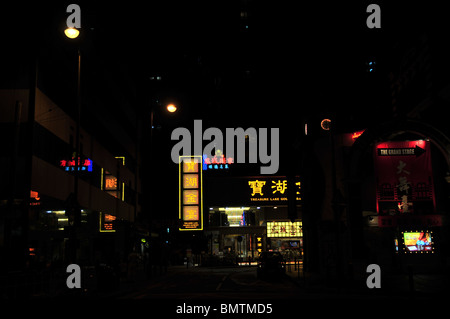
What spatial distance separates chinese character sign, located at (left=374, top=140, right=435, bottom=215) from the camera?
2436 cm

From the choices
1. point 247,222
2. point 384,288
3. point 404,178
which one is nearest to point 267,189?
point 247,222

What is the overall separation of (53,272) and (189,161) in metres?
29.0

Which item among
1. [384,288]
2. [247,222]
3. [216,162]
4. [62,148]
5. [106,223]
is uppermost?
[216,162]

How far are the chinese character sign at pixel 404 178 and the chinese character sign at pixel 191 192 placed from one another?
81.7 ft

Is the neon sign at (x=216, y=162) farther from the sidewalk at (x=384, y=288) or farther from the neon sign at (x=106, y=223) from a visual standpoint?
the sidewalk at (x=384, y=288)

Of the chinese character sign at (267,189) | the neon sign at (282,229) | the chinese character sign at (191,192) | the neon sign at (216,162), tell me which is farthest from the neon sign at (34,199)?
the neon sign at (282,229)

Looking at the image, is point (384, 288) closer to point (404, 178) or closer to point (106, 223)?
point (404, 178)

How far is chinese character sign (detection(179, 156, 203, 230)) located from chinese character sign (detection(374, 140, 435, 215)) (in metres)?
24.9

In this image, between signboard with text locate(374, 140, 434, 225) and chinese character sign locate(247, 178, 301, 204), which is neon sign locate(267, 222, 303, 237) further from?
signboard with text locate(374, 140, 434, 225)

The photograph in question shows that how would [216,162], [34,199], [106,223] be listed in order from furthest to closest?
[216,162] → [106,223] → [34,199]

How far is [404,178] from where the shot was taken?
2436cm

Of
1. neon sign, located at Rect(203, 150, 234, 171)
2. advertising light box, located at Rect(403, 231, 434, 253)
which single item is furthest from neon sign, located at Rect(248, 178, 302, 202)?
advertising light box, located at Rect(403, 231, 434, 253)

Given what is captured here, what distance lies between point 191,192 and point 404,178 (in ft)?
87.6
